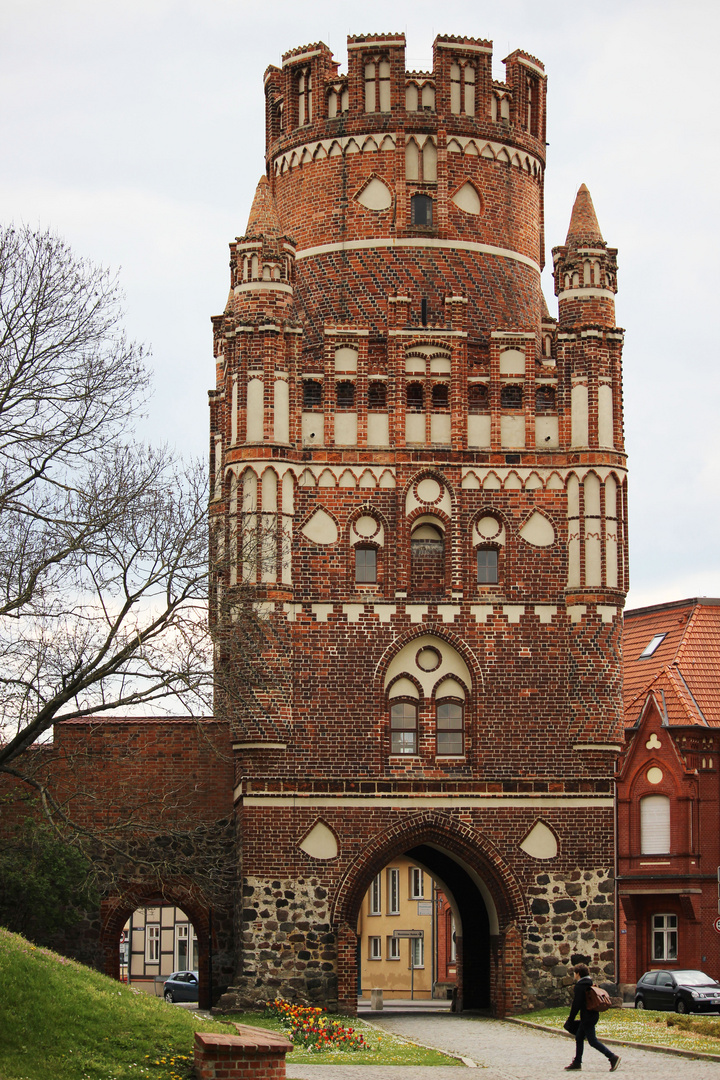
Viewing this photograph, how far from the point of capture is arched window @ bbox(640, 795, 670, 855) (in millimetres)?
49469

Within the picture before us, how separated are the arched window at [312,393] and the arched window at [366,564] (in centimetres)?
320

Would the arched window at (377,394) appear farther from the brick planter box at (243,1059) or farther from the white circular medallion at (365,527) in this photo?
the brick planter box at (243,1059)

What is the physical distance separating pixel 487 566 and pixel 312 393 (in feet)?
17.0

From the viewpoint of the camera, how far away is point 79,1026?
20859 mm

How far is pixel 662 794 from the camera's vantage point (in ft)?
164

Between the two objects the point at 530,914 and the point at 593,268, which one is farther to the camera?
the point at 593,268

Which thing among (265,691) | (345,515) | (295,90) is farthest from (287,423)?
(295,90)

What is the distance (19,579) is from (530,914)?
50.6 ft

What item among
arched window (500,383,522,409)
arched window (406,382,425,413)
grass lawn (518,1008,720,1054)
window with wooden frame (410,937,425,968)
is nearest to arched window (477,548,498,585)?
arched window (500,383,522,409)

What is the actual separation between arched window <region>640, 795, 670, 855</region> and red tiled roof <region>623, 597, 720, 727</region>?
2374 mm

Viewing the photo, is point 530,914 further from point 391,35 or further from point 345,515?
point 391,35

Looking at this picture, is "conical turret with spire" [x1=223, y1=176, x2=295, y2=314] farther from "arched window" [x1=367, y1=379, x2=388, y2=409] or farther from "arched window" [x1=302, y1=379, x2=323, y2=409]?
"arched window" [x1=367, y1=379, x2=388, y2=409]

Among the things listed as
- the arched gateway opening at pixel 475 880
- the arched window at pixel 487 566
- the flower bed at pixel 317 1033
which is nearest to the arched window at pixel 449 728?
the arched gateway opening at pixel 475 880

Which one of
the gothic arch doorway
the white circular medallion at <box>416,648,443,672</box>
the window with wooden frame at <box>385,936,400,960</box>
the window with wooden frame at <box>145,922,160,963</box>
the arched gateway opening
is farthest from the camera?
the window with wooden frame at <box>145,922,160,963</box>
